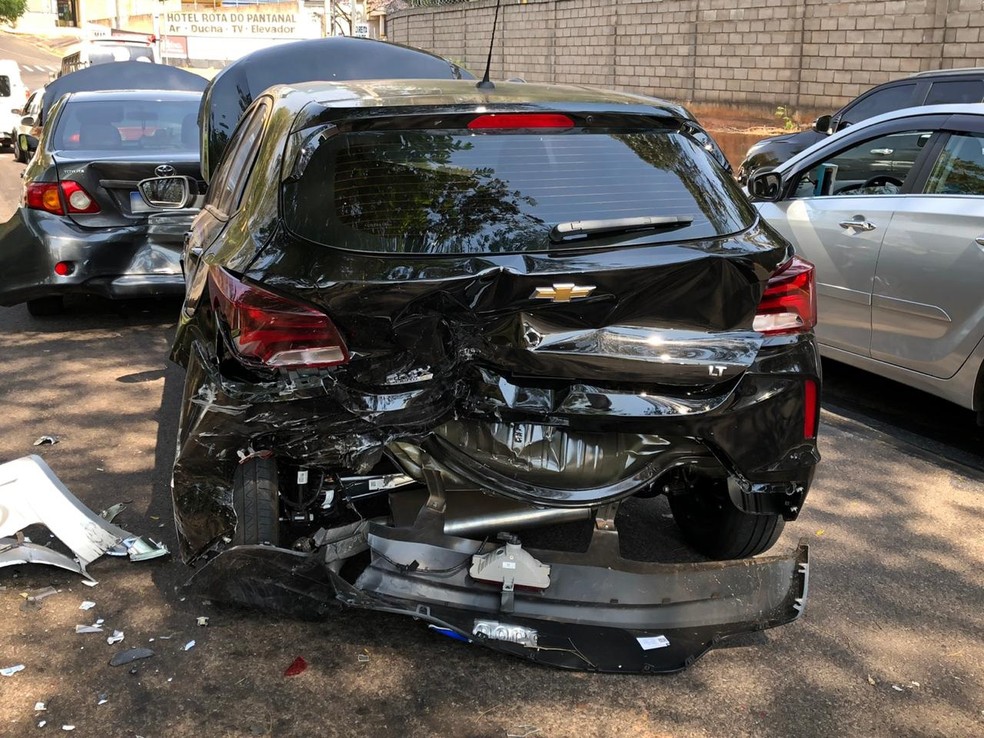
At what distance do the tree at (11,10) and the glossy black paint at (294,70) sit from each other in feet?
218

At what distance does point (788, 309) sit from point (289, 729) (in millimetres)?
2006

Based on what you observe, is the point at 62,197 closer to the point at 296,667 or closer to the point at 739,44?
the point at 296,667

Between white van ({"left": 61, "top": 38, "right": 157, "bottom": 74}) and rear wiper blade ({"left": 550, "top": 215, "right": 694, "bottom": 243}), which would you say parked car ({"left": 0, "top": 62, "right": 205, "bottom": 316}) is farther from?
white van ({"left": 61, "top": 38, "right": 157, "bottom": 74})

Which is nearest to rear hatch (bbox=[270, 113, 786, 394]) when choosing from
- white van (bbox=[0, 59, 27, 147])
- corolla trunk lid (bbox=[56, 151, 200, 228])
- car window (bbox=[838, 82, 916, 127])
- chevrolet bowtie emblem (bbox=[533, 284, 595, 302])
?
chevrolet bowtie emblem (bbox=[533, 284, 595, 302])

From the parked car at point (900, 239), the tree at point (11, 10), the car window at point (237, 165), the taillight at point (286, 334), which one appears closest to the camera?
the taillight at point (286, 334)

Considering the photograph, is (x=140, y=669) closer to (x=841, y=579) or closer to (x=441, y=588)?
(x=441, y=588)

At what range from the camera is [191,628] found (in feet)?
11.0

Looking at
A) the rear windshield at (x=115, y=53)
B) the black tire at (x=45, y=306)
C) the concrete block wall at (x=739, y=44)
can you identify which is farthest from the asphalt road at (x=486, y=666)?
the rear windshield at (x=115, y=53)

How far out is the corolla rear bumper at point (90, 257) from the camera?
266 inches

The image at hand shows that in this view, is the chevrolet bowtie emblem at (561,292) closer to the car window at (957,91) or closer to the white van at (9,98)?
A: the car window at (957,91)

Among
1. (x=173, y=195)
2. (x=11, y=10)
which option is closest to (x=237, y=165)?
(x=173, y=195)

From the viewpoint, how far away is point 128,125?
7.88 meters

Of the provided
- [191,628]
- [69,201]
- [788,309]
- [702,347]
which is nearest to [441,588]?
[191,628]

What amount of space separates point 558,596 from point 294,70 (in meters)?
5.70
